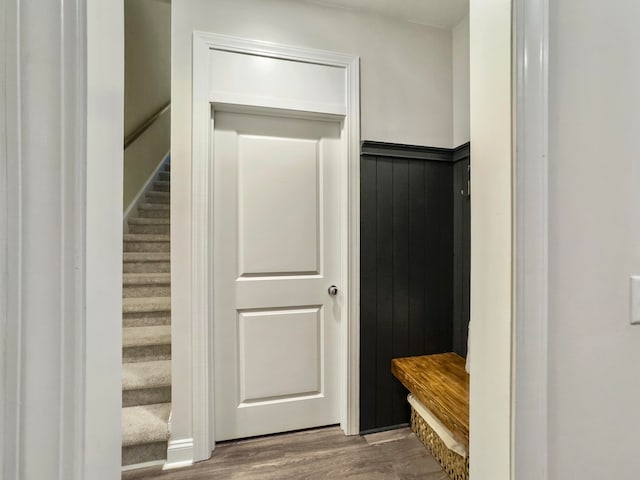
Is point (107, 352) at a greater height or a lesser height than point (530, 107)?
lesser

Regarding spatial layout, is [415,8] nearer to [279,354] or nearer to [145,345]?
[279,354]

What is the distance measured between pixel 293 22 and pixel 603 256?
6.23 feet

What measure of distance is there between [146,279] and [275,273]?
1273mm

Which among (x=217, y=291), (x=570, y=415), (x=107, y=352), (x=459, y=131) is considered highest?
(x=459, y=131)

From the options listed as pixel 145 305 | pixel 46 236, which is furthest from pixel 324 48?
pixel 145 305

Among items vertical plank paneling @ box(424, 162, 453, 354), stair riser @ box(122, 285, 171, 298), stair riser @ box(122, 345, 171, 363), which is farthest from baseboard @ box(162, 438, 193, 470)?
vertical plank paneling @ box(424, 162, 453, 354)

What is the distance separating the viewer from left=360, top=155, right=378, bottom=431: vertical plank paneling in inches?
73.2

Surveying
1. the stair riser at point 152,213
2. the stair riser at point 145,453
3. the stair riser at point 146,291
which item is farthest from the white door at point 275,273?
the stair riser at point 152,213

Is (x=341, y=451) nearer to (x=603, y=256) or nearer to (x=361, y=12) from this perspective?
(x=603, y=256)

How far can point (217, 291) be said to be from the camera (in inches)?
68.7

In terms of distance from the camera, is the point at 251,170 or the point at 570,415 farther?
the point at 251,170

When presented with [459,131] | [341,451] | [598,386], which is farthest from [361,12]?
[341,451]

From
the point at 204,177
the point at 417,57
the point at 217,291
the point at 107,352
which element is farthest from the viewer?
the point at 417,57

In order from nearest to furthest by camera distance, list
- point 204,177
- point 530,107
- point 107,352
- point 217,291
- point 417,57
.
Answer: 1. point 107,352
2. point 530,107
3. point 204,177
4. point 217,291
5. point 417,57
